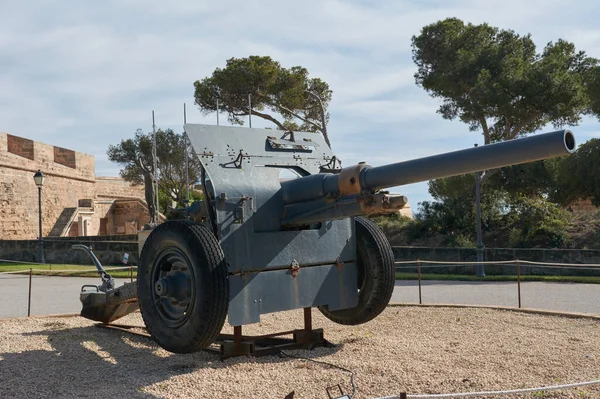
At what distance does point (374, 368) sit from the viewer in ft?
18.3

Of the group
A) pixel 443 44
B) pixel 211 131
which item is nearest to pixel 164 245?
pixel 211 131

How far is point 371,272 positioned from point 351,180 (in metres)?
1.52

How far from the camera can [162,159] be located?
3666 centimetres

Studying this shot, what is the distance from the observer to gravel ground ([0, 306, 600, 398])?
509 cm

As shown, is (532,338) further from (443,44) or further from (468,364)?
(443,44)

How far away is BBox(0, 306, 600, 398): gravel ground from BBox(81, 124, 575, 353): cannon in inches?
16.4

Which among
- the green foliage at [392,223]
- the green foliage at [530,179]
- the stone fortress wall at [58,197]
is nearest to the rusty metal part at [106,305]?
the green foliage at [392,223]

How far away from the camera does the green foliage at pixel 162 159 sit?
118ft

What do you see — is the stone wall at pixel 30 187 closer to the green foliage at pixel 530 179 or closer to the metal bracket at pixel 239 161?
the green foliage at pixel 530 179

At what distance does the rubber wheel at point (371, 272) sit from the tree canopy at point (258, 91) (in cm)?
1890

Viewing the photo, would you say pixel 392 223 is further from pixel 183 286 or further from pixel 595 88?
pixel 183 286

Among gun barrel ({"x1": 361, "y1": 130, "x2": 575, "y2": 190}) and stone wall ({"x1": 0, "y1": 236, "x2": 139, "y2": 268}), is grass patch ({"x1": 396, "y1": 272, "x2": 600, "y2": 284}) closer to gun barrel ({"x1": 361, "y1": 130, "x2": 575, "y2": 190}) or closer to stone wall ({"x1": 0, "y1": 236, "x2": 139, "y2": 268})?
stone wall ({"x1": 0, "y1": 236, "x2": 139, "y2": 268})

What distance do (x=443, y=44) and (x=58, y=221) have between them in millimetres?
20395

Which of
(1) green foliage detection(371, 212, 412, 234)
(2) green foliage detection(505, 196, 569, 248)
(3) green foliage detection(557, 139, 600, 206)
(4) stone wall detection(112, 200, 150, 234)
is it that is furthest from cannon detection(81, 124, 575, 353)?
(4) stone wall detection(112, 200, 150, 234)
